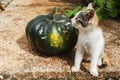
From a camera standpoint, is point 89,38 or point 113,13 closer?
point 89,38

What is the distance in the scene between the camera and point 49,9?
544 cm

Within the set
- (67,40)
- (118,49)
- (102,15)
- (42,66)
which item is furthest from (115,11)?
(42,66)

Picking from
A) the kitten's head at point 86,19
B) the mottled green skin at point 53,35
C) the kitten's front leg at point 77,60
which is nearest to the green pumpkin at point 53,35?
the mottled green skin at point 53,35

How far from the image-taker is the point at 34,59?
154 inches

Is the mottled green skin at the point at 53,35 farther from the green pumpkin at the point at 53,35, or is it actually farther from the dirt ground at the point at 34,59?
the dirt ground at the point at 34,59

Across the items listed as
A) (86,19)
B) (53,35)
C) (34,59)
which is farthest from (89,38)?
(34,59)

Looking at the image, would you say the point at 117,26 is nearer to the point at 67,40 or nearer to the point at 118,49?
the point at 118,49

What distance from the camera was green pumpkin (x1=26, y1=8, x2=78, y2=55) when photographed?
3.81 meters

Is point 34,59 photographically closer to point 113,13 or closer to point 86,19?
point 86,19

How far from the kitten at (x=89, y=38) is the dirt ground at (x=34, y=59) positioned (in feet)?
0.42

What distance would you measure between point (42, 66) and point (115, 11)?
5.41 ft

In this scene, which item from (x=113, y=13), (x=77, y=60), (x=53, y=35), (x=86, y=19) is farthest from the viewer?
(x=113, y=13)

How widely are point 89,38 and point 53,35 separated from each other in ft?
1.47

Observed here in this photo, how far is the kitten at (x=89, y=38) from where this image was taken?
3445mm
